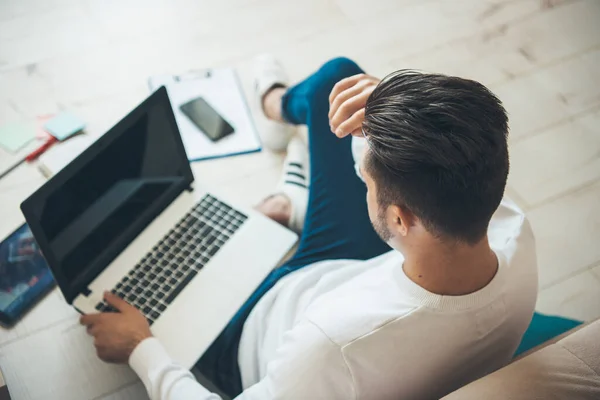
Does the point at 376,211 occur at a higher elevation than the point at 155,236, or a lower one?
higher

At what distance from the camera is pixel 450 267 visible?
79cm

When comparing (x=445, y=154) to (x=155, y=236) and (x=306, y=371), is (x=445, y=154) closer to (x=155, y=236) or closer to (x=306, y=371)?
(x=306, y=371)

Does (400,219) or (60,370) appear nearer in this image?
(400,219)

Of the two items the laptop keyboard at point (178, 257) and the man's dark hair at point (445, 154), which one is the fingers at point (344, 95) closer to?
the man's dark hair at point (445, 154)

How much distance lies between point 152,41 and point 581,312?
143 cm

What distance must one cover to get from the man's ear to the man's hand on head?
0.67 feet

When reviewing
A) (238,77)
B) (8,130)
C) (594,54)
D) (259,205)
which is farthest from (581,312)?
(8,130)

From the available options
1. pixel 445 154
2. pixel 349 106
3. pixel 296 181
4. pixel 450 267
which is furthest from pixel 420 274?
pixel 296 181

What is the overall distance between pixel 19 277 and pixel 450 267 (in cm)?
92

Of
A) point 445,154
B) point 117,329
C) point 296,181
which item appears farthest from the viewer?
point 296,181

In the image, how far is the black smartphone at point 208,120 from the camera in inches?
61.6

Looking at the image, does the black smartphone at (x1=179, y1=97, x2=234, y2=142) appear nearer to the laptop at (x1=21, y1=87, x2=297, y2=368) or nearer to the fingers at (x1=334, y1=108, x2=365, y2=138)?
the laptop at (x1=21, y1=87, x2=297, y2=368)

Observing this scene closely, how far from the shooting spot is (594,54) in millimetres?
1907

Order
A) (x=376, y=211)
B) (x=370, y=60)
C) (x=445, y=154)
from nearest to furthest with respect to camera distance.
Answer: (x=445, y=154) < (x=376, y=211) < (x=370, y=60)
